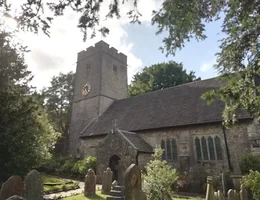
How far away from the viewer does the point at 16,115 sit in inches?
438

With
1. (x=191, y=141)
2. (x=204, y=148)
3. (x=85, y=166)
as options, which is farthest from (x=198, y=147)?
(x=85, y=166)

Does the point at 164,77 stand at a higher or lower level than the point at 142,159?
higher

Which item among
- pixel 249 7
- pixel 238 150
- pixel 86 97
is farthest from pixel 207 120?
pixel 86 97

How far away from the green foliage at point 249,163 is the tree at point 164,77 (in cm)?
2455

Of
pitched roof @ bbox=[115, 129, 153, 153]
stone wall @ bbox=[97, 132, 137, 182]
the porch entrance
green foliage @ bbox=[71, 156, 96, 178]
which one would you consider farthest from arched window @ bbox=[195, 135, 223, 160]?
green foliage @ bbox=[71, 156, 96, 178]

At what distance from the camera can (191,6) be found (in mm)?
4867

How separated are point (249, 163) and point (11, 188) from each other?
12031 mm

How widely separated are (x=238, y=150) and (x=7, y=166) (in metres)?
13.6

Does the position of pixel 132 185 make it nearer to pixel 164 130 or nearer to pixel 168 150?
pixel 168 150

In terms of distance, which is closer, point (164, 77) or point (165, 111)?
point (165, 111)

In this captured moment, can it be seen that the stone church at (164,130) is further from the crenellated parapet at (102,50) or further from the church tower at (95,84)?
the crenellated parapet at (102,50)

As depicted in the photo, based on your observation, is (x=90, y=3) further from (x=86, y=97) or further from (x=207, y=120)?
(x=86, y=97)

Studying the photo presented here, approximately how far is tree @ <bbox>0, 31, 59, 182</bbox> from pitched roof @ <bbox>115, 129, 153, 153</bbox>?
598cm

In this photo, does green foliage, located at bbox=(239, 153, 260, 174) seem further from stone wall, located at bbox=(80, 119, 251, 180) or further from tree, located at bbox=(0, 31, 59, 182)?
tree, located at bbox=(0, 31, 59, 182)
